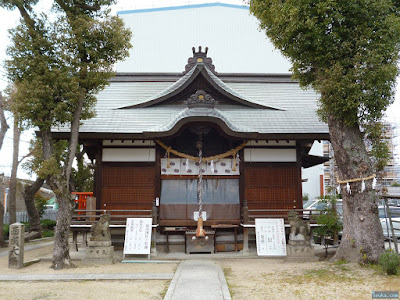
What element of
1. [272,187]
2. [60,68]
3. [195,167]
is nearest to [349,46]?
[272,187]

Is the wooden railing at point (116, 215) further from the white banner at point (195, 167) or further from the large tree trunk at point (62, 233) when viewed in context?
the large tree trunk at point (62, 233)

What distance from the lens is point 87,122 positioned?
13.4 m

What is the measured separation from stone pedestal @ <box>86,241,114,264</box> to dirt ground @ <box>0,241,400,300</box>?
49 cm

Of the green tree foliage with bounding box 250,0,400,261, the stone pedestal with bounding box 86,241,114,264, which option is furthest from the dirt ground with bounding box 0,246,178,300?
the green tree foliage with bounding box 250,0,400,261

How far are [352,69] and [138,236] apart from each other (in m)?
8.31

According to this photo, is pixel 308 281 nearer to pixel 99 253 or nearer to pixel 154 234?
pixel 154 234

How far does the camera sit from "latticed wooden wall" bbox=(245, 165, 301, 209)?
1303 cm

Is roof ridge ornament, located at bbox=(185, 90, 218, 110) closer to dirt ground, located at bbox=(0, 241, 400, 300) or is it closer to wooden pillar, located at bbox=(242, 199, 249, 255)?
wooden pillar, located at bbox=(242, 199, 249, 255)

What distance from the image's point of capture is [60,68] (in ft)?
33.2

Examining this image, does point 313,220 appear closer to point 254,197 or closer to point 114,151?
point 254,197

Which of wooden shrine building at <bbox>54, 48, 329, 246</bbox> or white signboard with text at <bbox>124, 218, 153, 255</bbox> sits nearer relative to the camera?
white signboard with text at <bbox>124, 218, 153, 255</bbox>

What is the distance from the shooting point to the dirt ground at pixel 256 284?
270 inches

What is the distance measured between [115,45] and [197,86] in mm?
4409

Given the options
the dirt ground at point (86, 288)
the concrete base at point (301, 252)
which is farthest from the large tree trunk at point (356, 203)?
the dirt ground at point (86, 288)
